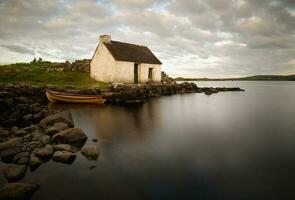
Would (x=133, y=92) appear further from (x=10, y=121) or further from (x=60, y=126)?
(x=60, y=126)

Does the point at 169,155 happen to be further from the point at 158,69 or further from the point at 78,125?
the point at 158,69

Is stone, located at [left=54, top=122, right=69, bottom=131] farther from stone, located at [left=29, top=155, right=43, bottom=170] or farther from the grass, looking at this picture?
the grass

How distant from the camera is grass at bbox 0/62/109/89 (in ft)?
100

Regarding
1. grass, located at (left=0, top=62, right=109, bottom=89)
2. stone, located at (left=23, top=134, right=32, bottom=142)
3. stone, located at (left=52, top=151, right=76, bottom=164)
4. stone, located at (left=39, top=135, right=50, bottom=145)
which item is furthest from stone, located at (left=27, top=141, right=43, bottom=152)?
grass, located at (left=0, top=62, right=109, bottom=89)

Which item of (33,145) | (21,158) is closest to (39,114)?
(33,145)

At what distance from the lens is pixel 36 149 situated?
8461 mm

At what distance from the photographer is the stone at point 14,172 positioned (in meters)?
6.77

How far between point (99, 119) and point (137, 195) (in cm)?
1053

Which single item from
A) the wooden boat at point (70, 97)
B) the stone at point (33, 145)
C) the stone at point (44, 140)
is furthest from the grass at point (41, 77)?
the stone at point (33, 145)

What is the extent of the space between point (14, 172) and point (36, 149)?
161cm

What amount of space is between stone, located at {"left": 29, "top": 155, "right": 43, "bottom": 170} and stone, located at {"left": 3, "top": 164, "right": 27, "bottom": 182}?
302 mm

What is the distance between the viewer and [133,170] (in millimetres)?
7738

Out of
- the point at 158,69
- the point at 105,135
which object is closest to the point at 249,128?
the point at 105,135

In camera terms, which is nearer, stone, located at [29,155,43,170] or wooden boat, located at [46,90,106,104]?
stone, located at [29,155,43,170]
